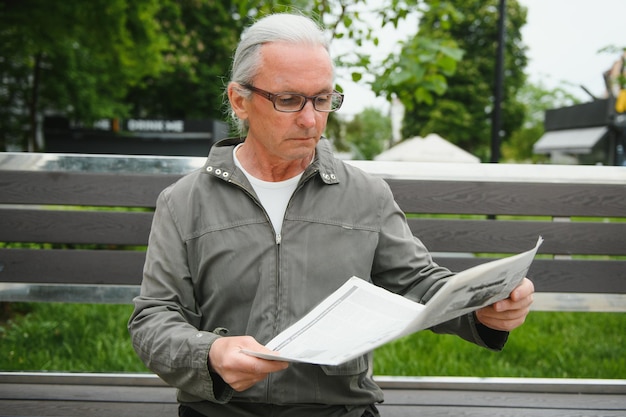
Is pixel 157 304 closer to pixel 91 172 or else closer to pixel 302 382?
pixel 302 382

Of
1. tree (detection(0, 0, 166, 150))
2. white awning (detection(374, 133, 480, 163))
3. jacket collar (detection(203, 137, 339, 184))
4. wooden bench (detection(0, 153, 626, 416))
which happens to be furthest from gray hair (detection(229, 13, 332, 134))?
white awning (detection(374, 133, 480, 163))

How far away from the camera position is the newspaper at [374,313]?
4.58 ft

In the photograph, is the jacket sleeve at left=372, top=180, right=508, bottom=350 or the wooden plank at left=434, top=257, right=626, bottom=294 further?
the wooden plank at left=434, top=257, right=626, bottom=294

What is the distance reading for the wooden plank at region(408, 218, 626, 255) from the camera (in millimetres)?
2861

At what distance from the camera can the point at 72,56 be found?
1503 centimetres

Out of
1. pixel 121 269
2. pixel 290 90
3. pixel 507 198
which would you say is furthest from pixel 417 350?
pixel 290 90

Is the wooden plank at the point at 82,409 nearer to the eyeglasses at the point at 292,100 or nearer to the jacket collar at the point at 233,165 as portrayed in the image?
the jacket collar at the point at 233,165

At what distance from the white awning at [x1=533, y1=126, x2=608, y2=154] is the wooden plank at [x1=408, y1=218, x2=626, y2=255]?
29.8 metres

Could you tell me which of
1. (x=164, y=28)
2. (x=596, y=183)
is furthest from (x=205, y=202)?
(x=164, y=28)

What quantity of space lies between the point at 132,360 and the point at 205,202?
2150mm

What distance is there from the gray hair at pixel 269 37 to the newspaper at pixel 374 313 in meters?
0.64

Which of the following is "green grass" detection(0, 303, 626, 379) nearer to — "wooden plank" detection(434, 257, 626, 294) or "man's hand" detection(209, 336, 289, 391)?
"wooden plank" detection(434, 257, 626, 294)

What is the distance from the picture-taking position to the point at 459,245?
9.53ft

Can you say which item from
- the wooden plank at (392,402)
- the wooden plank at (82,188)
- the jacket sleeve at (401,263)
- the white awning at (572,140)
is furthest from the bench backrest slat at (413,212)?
the white awning at (572,140)
